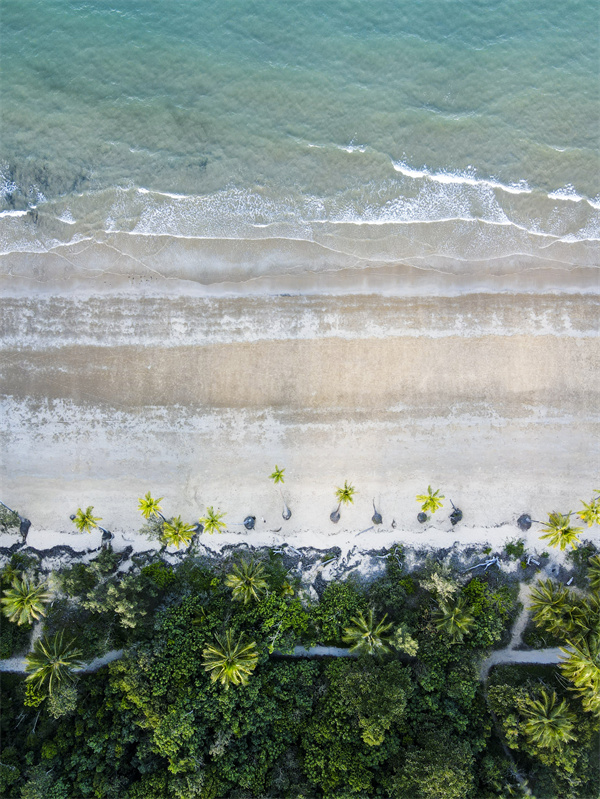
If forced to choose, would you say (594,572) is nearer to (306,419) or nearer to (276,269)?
(306,419)

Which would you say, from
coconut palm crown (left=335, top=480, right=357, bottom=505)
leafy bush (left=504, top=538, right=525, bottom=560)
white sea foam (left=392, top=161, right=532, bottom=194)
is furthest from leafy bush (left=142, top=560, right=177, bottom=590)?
white sea foam (left=392, top=161, right=532, bottom=194)

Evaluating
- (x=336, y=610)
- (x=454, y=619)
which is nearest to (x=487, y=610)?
(x=454, y=619)

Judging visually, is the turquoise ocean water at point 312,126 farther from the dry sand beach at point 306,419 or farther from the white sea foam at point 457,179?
the dry sand beach at point 306,419

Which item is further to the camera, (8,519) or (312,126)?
(312,126)

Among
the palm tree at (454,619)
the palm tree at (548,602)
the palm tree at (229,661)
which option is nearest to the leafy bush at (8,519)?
the palm tree at (229,661)

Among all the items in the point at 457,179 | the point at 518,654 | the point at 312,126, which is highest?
the point at 312,126

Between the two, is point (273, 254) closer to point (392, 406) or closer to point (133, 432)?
point (392, 406)
